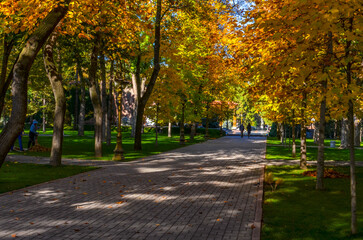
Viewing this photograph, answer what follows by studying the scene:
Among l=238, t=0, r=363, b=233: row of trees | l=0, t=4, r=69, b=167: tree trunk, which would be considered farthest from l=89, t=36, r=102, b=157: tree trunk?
l=0, t=4, r=69, b=167: tree trunk

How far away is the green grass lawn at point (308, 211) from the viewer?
6.32 m

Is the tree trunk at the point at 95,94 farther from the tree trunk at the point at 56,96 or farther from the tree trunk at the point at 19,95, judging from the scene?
the tree trunk at the point at 19,95

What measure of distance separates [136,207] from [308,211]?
3806 millimetres

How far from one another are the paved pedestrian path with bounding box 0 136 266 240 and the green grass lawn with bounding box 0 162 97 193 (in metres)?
0.61

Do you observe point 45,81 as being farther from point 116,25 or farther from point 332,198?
point 332,198

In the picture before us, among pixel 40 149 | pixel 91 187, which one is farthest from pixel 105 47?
pixel 91 187

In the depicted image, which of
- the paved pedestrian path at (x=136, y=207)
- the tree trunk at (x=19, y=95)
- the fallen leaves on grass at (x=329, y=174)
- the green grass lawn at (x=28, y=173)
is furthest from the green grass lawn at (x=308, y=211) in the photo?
the green grass lawn at (x=28, y=173)

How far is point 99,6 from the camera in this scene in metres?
13.4

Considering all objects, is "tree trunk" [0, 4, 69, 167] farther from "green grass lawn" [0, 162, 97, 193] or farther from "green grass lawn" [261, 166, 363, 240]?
"green grass lawn" [261, 166, 363, 240]

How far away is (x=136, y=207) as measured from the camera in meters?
8.12

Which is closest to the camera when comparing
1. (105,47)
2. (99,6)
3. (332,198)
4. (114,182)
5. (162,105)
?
(332,198)

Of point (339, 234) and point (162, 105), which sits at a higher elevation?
point (162, 105)

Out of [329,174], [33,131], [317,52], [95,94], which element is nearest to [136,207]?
[317,52]

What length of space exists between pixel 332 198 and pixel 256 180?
3.27 metres
